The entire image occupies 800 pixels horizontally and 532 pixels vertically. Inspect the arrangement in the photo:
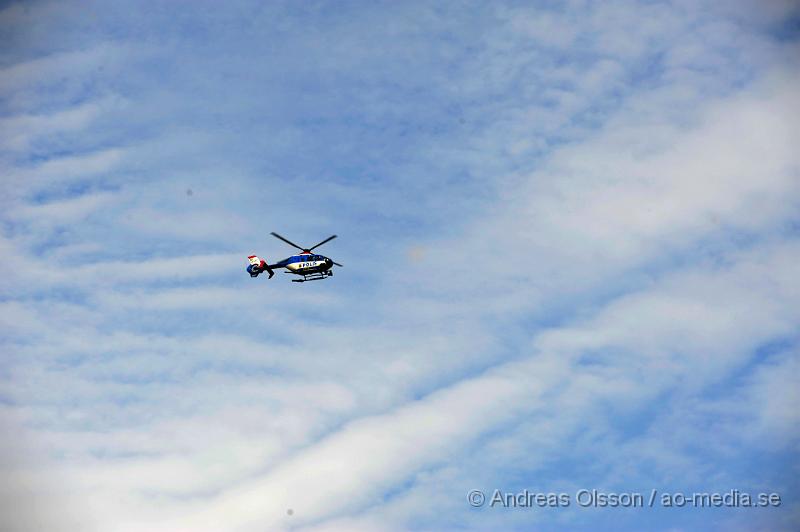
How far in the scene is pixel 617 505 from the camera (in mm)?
122812

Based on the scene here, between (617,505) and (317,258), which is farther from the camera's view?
(317,258)

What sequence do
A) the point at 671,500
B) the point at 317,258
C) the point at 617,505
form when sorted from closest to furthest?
the point at 617,505, the point at 671,500, the point at 317,258

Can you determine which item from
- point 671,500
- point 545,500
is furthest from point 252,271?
point 671,500

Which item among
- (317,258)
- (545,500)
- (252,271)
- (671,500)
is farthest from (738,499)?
(252,271)

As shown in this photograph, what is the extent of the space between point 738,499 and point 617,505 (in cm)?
1757

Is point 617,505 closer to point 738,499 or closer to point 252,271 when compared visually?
point 738,499

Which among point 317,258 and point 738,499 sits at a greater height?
point 317,258

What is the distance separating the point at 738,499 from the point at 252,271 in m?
88.0

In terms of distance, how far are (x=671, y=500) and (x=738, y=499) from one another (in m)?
10.4

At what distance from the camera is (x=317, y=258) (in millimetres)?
161625

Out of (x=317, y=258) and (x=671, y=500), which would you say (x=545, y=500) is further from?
(x=317, y=258)

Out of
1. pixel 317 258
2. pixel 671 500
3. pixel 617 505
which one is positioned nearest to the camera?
pixel 617 505

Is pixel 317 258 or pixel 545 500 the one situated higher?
pixel 317 258

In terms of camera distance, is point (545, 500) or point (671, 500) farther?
point (671, 500)
